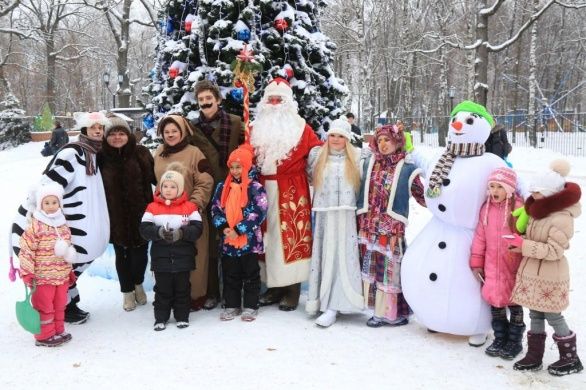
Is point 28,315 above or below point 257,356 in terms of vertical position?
above

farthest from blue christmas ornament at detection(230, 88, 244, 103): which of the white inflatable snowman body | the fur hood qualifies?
the fur hood

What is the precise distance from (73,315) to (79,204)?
1066mm

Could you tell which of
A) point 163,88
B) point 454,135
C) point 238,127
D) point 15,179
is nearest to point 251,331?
point 238,127

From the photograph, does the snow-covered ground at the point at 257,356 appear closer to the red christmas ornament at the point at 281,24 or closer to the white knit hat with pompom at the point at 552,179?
the white knit hat with pompom at the point at 552,179

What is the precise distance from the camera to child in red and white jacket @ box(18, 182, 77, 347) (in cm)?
404

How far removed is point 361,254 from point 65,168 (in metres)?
2.68

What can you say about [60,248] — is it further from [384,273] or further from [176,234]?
[384,273]

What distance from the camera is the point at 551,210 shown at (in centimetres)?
341

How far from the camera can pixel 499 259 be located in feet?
12.5

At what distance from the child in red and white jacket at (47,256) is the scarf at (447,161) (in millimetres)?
2924

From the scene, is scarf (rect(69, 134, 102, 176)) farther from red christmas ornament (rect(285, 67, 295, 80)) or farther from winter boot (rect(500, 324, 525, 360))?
winter boot (rect(500, 324, 525, 360))

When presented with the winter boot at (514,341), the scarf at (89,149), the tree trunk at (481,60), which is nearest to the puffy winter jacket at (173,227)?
the scarf at (89,149)

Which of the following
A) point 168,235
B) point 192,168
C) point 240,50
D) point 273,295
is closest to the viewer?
point 168,235

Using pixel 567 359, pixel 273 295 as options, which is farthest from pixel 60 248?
pixel 567 359
